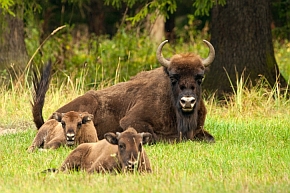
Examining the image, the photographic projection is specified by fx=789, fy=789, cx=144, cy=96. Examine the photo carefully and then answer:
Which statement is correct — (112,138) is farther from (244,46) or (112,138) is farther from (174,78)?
(244,46)

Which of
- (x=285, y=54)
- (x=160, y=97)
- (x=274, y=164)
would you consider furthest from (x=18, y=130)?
(x=285, y=54)

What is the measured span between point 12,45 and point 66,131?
378 inches

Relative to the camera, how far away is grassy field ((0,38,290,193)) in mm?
8984

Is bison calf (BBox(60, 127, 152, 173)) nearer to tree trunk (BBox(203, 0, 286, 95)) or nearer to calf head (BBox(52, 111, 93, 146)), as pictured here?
calf head (BBox(52, 111, 93, 146))

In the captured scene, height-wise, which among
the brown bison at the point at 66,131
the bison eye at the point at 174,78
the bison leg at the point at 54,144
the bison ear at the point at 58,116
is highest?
the bison eye at the point at 174,78

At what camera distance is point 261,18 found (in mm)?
20047

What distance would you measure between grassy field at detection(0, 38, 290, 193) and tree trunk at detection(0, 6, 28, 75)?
2.32 metres

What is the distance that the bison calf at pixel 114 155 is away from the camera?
949 cm

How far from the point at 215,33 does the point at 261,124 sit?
515cm

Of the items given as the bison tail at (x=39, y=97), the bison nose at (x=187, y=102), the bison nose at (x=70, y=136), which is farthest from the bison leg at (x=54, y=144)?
the bison nose at (x=187, y=102)

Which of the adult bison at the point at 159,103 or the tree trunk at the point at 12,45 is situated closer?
the adult bison at the point at 159,103

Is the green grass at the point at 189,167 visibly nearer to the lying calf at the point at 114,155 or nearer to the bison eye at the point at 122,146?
the lying calf at the point at 114,155

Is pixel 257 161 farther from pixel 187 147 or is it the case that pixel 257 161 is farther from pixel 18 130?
pixel 18 130

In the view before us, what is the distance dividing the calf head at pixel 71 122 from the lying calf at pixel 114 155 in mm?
1830
